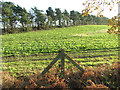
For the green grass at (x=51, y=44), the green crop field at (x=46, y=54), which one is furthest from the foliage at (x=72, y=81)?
the green grass at (x=51, y=44)

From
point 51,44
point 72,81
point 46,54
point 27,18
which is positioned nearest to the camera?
point 72,81

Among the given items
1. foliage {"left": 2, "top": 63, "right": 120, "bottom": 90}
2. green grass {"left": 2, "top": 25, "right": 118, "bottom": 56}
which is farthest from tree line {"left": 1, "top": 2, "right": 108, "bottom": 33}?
foliage {"left": 2, "top": 63, "right": 120, "bottom": 90}

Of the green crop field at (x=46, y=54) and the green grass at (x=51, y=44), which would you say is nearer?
Result: the green crop field at (x=46, y=54)

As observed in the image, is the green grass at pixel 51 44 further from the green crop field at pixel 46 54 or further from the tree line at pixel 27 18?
the tree line at pixel 27 18

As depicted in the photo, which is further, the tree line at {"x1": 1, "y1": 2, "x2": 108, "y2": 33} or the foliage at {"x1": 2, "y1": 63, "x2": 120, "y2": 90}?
the tree line at {"x1": 1, "y1": 2, "x2": 108, "y2": 33}

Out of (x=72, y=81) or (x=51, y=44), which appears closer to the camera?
(x=72, y=81)

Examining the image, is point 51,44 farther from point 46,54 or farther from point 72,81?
point 72,81

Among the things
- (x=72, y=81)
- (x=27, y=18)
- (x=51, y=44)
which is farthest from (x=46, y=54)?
(x=27, y=18)

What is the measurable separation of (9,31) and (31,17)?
12.3 m

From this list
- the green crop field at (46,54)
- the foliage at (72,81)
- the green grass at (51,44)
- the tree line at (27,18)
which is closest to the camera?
the foliage at (72,81)

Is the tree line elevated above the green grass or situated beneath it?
elevated above

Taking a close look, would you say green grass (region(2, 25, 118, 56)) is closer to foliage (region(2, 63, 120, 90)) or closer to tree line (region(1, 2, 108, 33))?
foliage (region(2, 63, 120, 90))

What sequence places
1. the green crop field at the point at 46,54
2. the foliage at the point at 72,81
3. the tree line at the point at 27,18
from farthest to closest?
1. the tree line at the point at 27,18
2. the green crop field at the point at 46,54
3. the foliage at the point at 72,81

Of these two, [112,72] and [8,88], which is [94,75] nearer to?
[112,72]
